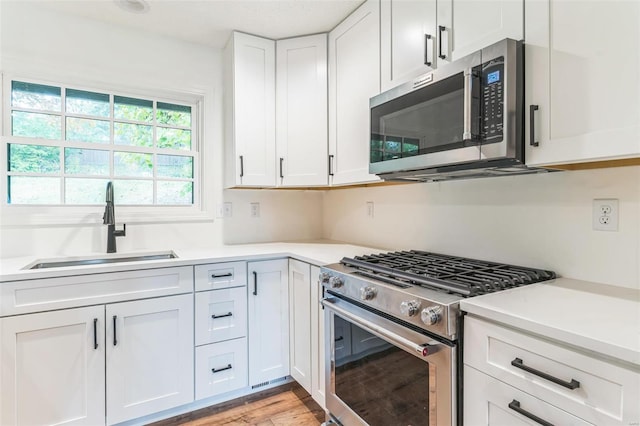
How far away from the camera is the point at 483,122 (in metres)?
1.21

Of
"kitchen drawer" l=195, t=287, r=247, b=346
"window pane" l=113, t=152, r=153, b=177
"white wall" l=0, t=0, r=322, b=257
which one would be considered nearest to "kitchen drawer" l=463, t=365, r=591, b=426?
"kitchen drawer" l=195, t=287, r=247, b=346

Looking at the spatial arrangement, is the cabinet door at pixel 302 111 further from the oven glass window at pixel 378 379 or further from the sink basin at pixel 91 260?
the oven glass window at pixel 378 379

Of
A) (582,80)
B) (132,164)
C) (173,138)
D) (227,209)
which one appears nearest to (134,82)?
(173,138)

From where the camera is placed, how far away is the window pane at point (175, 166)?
247 cm

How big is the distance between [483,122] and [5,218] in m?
2.56

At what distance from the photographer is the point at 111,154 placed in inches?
90.1

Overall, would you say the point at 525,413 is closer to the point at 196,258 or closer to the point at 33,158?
the point at 196,258

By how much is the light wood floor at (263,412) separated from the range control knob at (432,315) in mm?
1161

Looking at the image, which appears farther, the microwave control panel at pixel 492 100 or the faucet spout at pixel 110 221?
→ the faucet spout at pixel 110 221

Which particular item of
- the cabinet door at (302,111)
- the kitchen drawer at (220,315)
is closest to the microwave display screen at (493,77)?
the cabinet door at (302,111)

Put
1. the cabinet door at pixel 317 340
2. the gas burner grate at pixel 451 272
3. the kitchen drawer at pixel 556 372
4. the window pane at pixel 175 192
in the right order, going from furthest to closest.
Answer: the window pane at pixel 175 192 → the cabinet door at pixel 317 340 → the gas burner grate at pixel 451 272 → the kitchen drawer at pixel 556 372

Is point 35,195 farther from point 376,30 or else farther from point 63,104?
point 376,30

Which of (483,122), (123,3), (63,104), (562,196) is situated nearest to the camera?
(483,122)

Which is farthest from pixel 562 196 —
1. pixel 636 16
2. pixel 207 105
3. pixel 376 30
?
pixel 207 105
